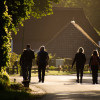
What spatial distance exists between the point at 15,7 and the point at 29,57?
276cm

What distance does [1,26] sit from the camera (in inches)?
773

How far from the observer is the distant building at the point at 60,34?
60.3 meters

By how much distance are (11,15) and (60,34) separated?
131 ft

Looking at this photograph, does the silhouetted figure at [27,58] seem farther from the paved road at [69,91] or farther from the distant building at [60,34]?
the distant building at [60,34]

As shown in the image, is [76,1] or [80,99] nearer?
[80,99]

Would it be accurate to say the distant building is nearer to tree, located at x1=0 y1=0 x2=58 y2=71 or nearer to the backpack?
tree, located at x1=0 y1=0 x2=58 y2=71

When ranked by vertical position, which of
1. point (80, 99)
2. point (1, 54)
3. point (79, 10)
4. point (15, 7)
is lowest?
point (80, 99)

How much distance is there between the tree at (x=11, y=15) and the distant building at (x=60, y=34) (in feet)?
87.7

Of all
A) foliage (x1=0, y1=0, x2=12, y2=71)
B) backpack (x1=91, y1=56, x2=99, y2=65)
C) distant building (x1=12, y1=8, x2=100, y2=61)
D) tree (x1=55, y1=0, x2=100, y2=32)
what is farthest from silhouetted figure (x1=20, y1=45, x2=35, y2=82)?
tree (x1=55, y1=0, x2=100, y2=32)

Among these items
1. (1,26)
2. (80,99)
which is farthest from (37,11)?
(80,99)

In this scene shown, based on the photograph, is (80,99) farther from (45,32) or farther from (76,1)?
(76,1)

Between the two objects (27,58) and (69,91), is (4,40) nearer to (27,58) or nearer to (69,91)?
(69,91)

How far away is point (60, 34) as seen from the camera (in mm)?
60312

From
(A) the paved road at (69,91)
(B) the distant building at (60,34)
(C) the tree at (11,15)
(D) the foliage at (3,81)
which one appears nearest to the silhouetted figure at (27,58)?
(A) the paved road at (69,91)
